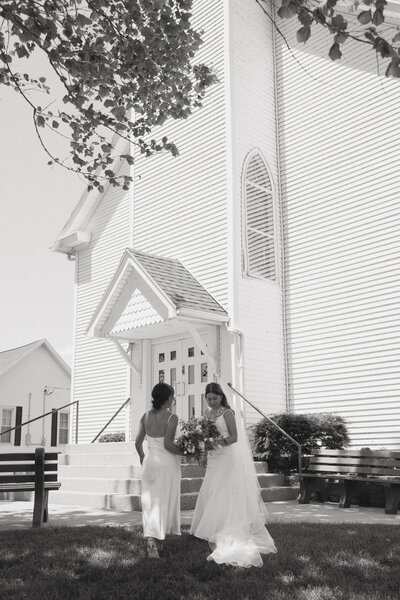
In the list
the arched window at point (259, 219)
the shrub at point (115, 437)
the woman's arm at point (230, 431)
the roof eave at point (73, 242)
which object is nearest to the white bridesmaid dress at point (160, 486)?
the woman's arm at point (230, 431)

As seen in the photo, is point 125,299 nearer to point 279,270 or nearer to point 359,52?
point 279,270

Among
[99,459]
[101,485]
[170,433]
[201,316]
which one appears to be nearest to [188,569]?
[170,433]

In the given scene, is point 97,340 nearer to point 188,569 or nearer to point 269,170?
point 269,170

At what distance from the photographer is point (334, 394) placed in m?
14.1

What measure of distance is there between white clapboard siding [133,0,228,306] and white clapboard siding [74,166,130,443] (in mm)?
2375

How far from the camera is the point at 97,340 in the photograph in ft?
64.3

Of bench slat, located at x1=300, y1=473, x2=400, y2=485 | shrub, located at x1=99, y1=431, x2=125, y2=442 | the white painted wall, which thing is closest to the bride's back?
bench slat, located at x1=300, y1=473, x2=400, y2=485

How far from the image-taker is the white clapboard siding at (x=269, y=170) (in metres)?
14.6

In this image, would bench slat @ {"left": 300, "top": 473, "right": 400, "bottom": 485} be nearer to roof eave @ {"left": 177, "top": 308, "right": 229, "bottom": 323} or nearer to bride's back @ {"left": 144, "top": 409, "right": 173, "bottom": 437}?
roof eave @ {"left": 177, "top": 308, "right": 229, "bottom": 323}

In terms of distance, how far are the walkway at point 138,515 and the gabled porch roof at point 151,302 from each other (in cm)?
Result: 443

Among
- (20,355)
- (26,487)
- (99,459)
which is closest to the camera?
(26,487)

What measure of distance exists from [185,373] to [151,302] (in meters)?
2.17

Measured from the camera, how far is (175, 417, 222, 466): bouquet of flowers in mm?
7031

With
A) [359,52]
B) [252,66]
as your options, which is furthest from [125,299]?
[359,52]
